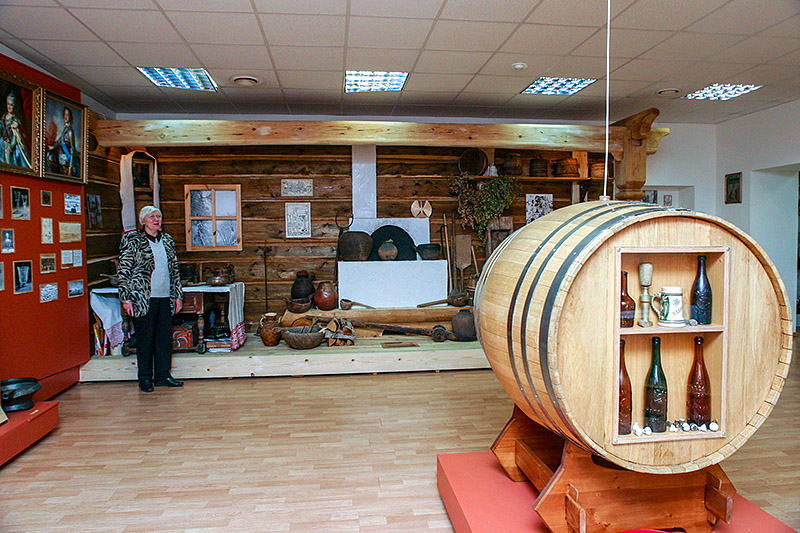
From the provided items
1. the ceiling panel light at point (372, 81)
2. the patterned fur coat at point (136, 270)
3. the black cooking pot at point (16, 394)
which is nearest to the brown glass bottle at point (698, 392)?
the ceiling panel light at point (372, 81)

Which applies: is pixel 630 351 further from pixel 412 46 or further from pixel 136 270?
pixel 136 270

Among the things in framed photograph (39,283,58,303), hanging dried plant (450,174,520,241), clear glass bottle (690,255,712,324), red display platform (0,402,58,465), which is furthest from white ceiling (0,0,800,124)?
red display platform (0,402,58,465)

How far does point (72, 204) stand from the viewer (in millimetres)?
4746

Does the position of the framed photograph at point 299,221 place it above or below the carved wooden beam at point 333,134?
below

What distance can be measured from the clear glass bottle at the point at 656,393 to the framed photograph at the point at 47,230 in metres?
4.59

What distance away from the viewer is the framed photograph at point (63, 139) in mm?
4262

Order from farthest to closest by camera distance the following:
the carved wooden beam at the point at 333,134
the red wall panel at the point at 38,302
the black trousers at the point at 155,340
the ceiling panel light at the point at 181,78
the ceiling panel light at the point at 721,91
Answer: the ceiling panel light at the point at 721,91 → the carved wooden beam at the point at 333,134 → the ceiling panel light at the point at 181,78 → the black trousers at the point at 155,340 → the red wall panel at the point at 38,302

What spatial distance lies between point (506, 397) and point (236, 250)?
396 centimetres

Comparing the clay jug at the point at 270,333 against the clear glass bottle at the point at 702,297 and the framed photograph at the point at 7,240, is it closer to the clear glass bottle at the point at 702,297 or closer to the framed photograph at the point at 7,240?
the framed photograph at the point at 7,240

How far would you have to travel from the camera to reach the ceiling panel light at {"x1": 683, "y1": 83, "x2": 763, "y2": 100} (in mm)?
5566

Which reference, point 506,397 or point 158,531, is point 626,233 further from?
point 506,397

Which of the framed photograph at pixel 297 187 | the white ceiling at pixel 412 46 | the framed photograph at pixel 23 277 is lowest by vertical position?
the framed photograph at pixel 23 277

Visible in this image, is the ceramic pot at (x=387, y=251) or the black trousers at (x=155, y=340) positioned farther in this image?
the ceramic pot at (x=387, y=251)

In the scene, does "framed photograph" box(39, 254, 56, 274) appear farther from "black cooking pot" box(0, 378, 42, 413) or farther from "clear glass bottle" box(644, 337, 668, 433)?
"clear glass bottle" box(644, 337, 668, 433)
